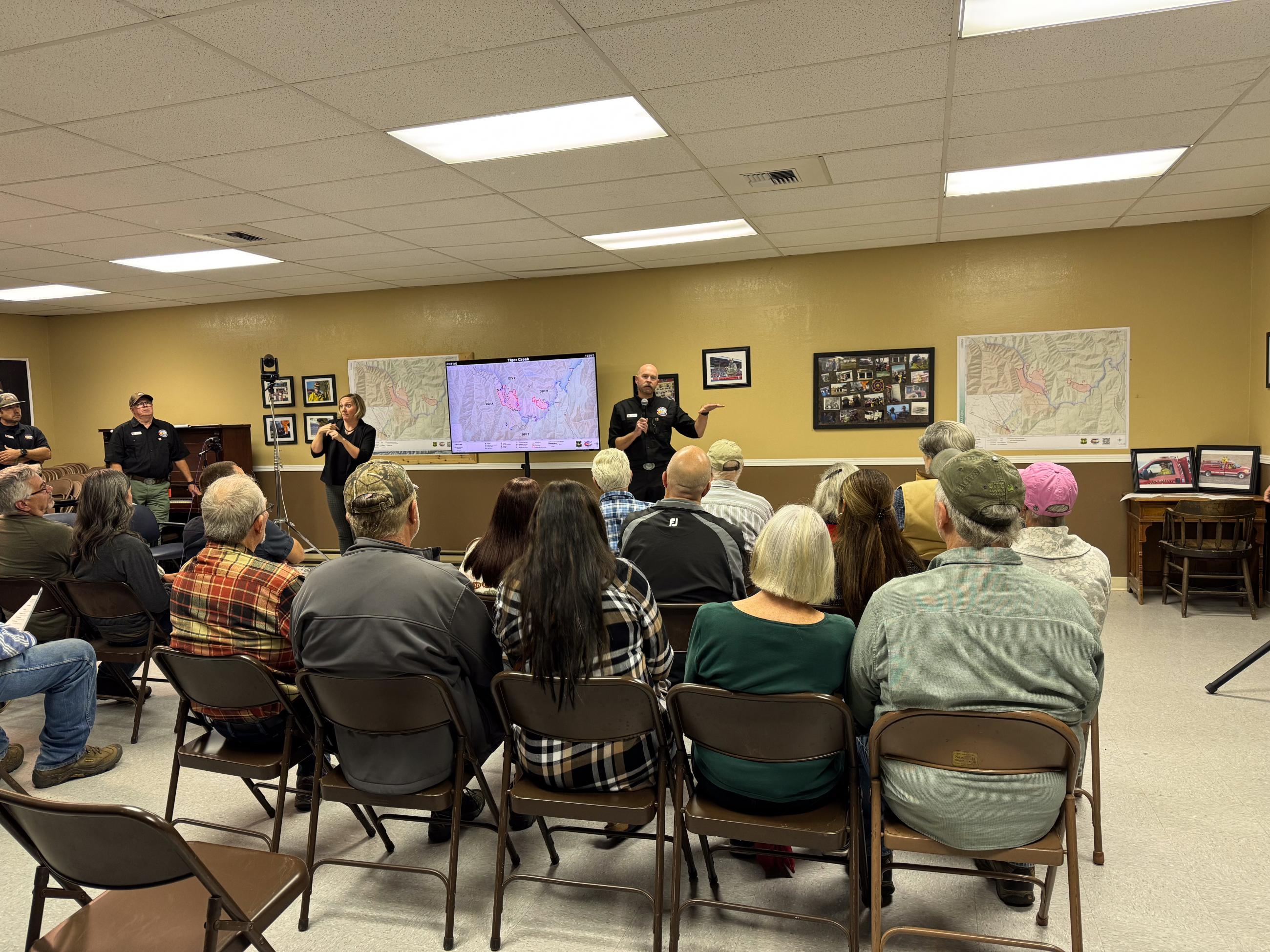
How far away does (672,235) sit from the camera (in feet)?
20.5

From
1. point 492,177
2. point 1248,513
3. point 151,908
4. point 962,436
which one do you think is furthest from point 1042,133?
point 151,908

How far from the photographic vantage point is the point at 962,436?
3.93 metres

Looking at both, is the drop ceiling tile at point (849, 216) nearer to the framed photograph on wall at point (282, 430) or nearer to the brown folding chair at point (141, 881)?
the brown folding chair at point (141, 881)

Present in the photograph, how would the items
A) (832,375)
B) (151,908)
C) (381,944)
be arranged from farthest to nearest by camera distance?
(832,375), (381,944), (151,908)

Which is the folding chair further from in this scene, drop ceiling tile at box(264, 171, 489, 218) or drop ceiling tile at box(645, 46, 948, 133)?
drop ceiling tile at box(264, 171, 489, 218)

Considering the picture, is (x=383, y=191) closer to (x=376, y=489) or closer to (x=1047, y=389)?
(x=376, y=489)

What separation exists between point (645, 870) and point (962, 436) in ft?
8.31

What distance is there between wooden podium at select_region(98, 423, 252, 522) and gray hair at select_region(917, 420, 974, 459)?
7.17 meters

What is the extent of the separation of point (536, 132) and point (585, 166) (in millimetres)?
474

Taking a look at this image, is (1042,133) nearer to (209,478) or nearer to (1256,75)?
(1256,75)

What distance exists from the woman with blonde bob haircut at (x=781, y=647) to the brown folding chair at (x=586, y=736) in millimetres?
173

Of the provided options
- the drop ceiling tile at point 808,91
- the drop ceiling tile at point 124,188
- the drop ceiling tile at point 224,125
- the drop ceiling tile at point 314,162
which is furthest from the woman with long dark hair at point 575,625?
A: the drop ceiling tile at point 124,188

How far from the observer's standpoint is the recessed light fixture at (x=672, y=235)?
234 inches

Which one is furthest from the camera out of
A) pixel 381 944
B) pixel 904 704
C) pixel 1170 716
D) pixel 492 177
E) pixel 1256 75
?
pixel 492 177
